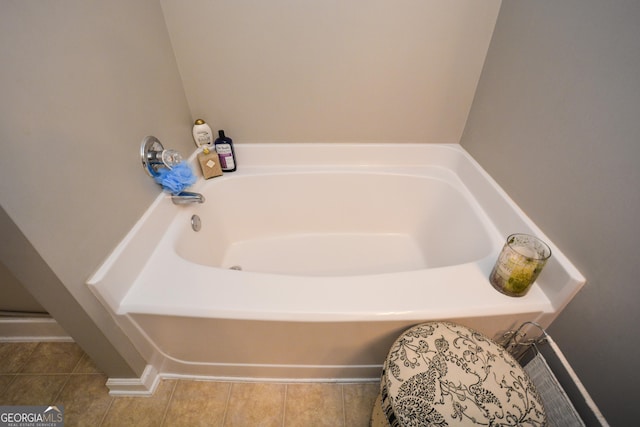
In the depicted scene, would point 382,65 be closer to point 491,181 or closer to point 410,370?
point 491,181

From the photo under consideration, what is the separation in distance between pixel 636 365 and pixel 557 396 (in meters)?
0.21

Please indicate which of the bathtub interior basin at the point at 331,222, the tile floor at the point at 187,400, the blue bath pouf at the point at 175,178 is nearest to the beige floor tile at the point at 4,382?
the tile floor at the point at 187,400

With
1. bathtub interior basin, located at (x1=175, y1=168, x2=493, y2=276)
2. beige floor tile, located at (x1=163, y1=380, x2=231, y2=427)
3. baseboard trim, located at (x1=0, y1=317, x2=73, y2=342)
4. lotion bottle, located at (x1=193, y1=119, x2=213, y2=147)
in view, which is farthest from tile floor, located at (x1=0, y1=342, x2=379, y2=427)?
lotion bottle, located at (x1=193, y1=119, x2=213, y2=147)

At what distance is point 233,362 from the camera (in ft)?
2.95

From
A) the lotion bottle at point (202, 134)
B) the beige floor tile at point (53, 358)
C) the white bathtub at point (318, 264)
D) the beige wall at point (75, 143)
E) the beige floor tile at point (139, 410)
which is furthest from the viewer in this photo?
the lotion bottle at point (202, 134)

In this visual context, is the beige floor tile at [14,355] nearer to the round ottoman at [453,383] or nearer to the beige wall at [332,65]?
the beige wall at [332,65]

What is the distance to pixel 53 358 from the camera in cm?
104

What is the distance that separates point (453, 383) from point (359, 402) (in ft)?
1.47

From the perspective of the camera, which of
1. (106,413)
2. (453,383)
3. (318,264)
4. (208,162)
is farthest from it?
(318,264)

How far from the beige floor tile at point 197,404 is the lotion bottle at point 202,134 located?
969 mm

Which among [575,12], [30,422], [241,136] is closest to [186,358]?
[30,422]

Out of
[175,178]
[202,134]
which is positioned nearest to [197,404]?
[175,178]

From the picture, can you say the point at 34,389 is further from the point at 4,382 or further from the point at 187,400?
the point at 187,400

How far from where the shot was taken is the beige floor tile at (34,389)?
0.93 metres
